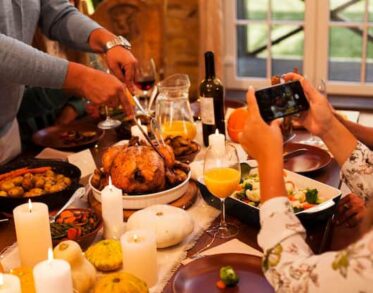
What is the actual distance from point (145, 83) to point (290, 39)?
2252mm

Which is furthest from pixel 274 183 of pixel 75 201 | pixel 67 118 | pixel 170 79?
pixel 67 118

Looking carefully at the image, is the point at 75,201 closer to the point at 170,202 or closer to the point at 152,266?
the point at 170,202

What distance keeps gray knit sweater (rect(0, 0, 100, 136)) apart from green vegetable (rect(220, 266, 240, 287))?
Result: 882 millimetres

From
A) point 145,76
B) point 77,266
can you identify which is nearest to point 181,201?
point 77,266

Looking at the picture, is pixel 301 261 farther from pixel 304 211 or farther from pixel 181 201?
pixel 181 201

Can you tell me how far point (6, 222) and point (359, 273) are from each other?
3.20 ft

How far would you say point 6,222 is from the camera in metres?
1.56

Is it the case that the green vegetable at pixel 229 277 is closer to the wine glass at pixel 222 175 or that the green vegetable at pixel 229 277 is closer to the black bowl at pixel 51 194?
the wine glass at pixel 222 175

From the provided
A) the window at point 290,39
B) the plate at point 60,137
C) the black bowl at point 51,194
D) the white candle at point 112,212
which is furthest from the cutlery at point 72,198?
the window at point 290,39

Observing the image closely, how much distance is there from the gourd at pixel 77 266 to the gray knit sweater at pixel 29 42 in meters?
0.76

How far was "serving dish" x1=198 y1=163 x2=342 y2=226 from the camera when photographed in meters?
1.42

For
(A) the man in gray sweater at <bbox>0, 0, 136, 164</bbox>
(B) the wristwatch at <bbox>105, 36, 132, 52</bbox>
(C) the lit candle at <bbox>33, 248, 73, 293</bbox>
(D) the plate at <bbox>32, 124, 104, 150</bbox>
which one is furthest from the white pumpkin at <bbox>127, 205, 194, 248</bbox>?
(B) the wristwatch at <bbox>105, 36, 132, 52</bbox>

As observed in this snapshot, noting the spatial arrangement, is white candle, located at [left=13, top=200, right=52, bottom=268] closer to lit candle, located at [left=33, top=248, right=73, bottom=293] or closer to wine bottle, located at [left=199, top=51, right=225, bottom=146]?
lit candle, located at [left=33, top=248, right=73, bottom=293]

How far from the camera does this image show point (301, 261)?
105 cm
